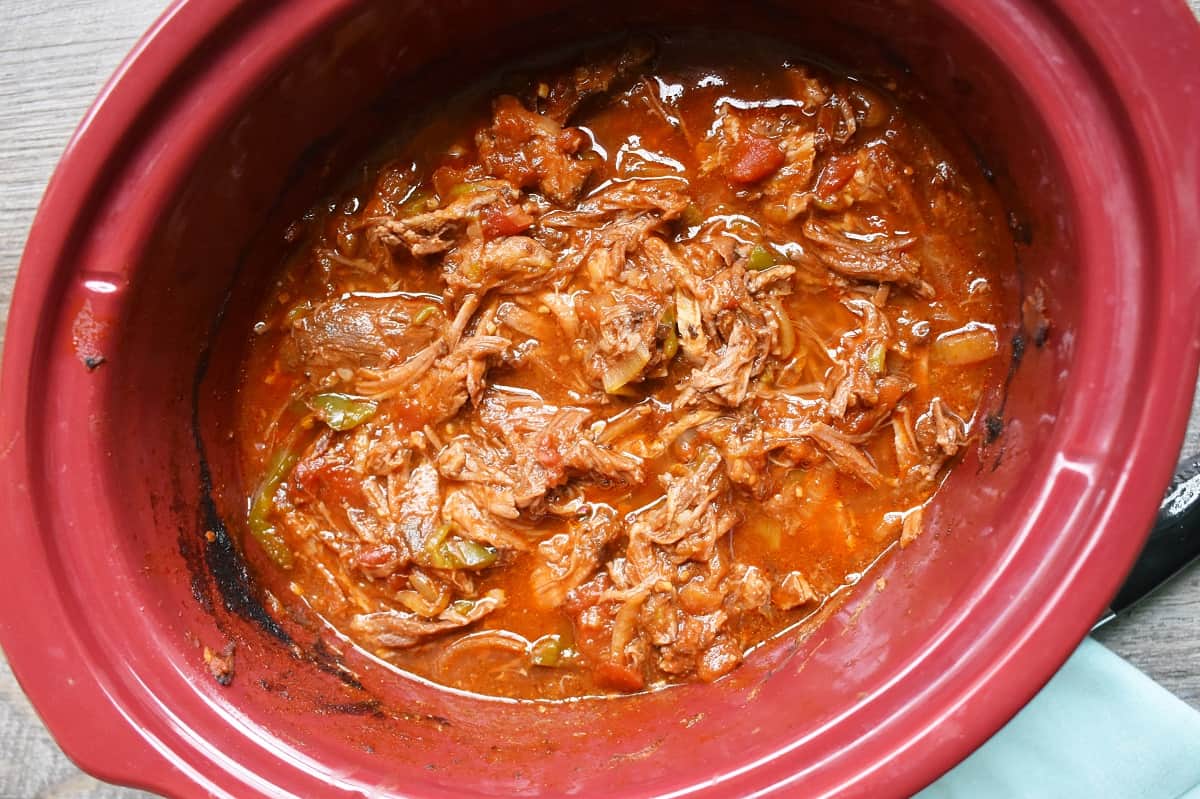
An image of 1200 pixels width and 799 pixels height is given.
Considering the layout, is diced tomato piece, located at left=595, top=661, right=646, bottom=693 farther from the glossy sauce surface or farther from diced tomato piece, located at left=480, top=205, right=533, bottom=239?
diced tomato piece, located at left=480, top=205, right=533, bottom=239

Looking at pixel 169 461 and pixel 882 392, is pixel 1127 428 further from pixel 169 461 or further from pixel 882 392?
pixel 169 461

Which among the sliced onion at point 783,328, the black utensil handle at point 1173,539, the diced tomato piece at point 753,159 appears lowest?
the black utensil handle at point 1173,539

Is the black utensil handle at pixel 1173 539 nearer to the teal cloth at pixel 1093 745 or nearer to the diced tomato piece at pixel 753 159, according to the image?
the teal cloth at pixel 1093 745

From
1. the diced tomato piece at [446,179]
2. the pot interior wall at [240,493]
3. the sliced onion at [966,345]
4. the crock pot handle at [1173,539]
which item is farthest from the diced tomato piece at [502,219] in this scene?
the crock pot handle at [1173,539]

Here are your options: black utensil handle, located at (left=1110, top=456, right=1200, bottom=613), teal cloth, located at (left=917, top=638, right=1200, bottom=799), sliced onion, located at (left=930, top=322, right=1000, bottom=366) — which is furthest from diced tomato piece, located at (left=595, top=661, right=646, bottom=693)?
black utensil handle, located at (left=1110, top=456, right=1200, bottom=613)

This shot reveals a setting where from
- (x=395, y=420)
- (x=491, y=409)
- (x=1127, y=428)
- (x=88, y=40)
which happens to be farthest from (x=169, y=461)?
(x=1127, y=428)

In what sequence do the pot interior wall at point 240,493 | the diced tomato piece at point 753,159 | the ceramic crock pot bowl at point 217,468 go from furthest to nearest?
the diced tomato piece at point 753,159 < the pot interior wall at point 240,493 < the ceramic crock pot bowl at point 217,468

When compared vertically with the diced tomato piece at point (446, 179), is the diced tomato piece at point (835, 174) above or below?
above

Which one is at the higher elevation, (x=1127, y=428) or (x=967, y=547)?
(x=1127, y=428)
